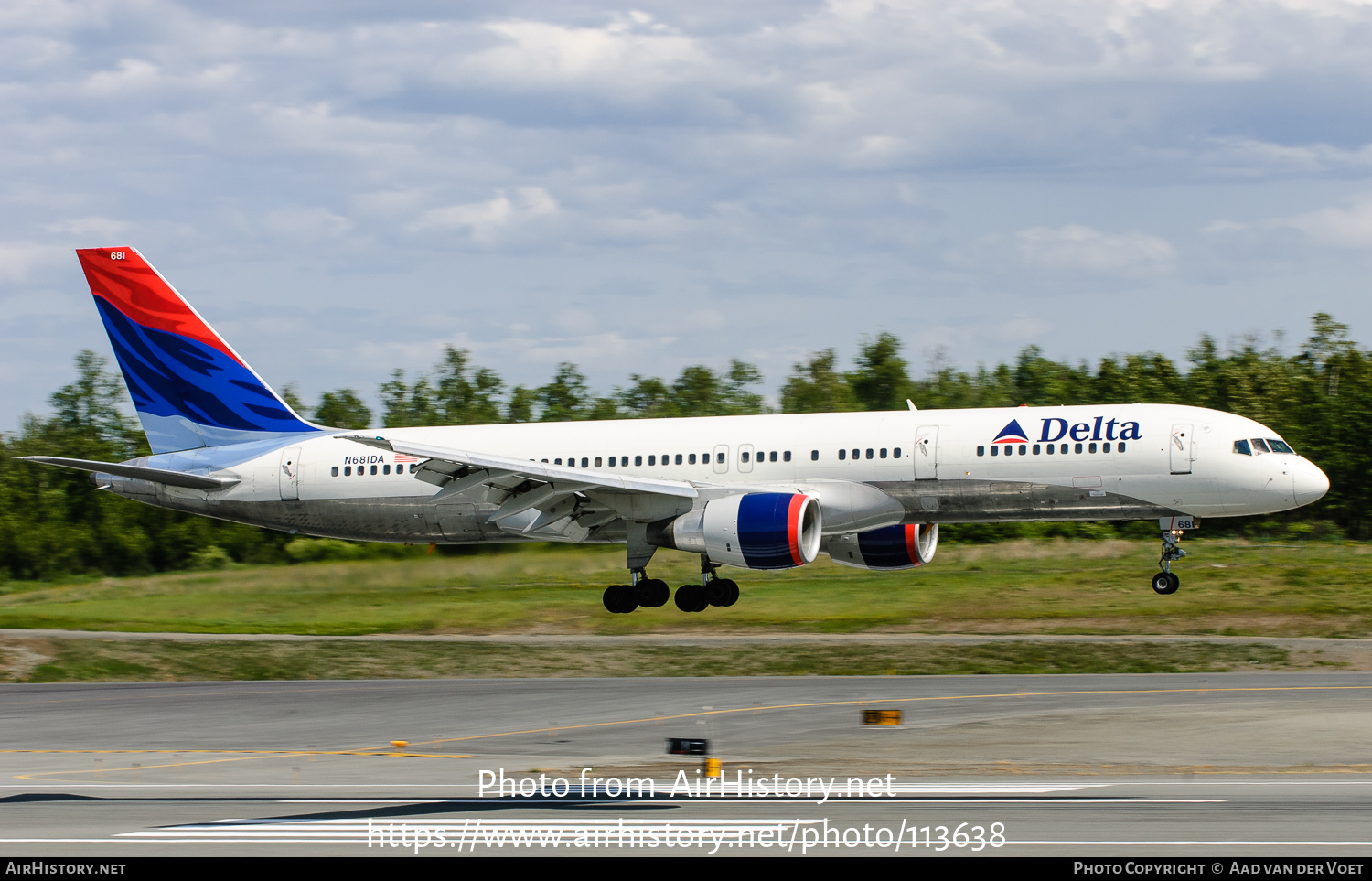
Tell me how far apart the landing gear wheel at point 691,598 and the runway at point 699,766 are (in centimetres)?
193

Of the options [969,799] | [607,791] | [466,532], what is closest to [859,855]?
[969,799]

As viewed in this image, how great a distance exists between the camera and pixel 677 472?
110 feet

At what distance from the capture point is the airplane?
30.8 metres

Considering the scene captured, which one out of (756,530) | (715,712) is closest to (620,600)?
(756,530)

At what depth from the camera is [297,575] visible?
43.2m

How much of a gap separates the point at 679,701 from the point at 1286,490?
46.7 ft

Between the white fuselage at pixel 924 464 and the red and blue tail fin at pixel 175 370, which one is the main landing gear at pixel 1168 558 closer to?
the white fuselage at pixel 924 464

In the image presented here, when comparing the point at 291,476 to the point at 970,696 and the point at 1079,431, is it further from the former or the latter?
the point at 1079,431

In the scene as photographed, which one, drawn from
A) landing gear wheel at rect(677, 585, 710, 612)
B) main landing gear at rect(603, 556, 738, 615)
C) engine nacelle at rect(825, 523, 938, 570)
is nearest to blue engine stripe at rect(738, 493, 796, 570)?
main landing gear at rect(603, 556, 738, 615)

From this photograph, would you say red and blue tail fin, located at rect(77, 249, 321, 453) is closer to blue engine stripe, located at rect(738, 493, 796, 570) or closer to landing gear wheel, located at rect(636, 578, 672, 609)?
landing gear wheel, located at rect(636, 578, 672, 609)

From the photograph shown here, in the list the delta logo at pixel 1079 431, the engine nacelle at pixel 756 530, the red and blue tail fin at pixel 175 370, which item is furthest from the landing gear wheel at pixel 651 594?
the red and blue tail fin at pixel 175 370

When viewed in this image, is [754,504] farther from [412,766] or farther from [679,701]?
[412,766]

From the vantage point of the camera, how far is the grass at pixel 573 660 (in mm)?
36656

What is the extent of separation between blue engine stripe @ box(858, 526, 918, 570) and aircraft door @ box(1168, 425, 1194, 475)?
7.16 m
